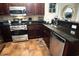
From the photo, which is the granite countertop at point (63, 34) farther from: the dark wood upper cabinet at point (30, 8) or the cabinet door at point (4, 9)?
the cabinet door at point (4, 9)

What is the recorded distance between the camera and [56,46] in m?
1.09

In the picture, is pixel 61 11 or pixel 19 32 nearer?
pixel 61 11

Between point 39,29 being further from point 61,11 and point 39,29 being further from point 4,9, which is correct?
point 4,9

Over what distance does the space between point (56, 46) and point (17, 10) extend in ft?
1.85

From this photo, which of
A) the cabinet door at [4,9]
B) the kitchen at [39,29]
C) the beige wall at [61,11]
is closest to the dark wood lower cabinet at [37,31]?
the kitchen at [39,29]

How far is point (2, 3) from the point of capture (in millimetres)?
1015

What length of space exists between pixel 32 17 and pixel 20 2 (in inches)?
7.8

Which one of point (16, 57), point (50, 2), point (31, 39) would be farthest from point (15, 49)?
point (50, 2)

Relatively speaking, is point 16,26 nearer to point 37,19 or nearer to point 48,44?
point 37,19

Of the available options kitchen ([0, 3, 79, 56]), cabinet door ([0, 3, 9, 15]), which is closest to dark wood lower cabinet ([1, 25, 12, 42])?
kitchen ([0, 3, 79, 56])

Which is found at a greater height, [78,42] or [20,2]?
[20,2]

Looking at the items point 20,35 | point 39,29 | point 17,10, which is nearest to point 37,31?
point 39,29

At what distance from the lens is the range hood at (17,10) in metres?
1.07

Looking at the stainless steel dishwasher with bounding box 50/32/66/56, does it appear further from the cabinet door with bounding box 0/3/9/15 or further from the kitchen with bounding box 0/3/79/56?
the cabinet door with bounding box 0/3/9/15
